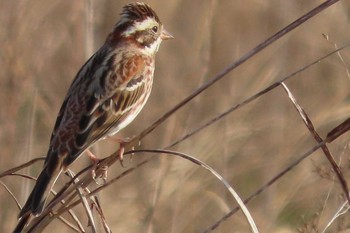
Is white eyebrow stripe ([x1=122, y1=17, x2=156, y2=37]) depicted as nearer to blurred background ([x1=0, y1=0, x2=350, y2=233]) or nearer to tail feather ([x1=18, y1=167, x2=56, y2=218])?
blurred background ([x1=0, y1=0, x2=350, y2=233])

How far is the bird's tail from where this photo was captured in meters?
3.66

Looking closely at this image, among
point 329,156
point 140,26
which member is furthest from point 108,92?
point 329,156

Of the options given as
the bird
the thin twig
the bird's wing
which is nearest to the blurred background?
the bird

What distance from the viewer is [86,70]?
181 inches

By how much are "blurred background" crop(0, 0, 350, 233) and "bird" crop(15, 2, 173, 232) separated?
2.22ft

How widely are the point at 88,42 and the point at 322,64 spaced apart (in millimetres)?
2127

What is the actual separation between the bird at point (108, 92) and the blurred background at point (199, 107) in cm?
68

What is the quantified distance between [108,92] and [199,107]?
227cm

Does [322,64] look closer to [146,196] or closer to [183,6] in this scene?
[183,6]

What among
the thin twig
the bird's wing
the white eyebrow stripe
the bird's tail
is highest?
the white eyebrow stripe

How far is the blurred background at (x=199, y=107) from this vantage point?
19.1 ft

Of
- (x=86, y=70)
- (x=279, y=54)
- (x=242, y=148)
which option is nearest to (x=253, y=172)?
(x=242, y=148)

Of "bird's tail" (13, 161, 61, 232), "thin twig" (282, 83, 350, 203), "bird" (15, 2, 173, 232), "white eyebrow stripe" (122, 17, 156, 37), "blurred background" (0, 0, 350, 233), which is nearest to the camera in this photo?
"thin twig" (282, 83, 350, 203)

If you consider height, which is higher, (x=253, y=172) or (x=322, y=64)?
(x=322, y=64)
